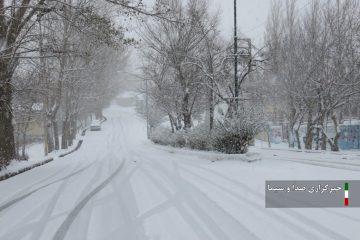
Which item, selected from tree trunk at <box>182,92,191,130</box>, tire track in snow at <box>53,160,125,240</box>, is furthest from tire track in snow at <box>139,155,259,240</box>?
tree trunk at <box>182,92,191,130</box>

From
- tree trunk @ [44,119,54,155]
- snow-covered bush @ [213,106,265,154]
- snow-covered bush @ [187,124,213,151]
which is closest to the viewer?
snow-covered bush @ [213,106,265,154]

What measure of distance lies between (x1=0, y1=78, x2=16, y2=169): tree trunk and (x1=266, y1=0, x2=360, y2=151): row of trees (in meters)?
17.0

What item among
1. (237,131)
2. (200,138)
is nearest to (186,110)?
(200,138)

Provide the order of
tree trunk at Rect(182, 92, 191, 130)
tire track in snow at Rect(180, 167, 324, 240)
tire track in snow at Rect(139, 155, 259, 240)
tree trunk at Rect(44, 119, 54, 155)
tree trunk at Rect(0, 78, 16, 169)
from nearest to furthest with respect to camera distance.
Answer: tire track in snow at Rect(180, 167, 324, 240), tire track in snow at Rect(139, 155, 259, 240), tree trunk at Rect(0, 78, 16, 169), tree trunk at Rect(182, 92, 191, 130), tree trunk at Rect(44, 119, 54, 155)

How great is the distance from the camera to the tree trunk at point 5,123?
46.3ft

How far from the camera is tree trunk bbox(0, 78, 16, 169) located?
14113mm

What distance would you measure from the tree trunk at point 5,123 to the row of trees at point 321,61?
17011 mm

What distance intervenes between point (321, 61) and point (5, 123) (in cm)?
2234

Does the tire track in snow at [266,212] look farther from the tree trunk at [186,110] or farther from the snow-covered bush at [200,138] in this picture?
the tree trunk at [186,110]

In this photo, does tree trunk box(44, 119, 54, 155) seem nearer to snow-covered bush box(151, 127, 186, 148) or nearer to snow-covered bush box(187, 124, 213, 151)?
snow-covered bush box(151, 127, 186, 148)

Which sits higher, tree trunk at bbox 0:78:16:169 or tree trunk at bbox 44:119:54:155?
tree trunk at bbox 0:78:16:169

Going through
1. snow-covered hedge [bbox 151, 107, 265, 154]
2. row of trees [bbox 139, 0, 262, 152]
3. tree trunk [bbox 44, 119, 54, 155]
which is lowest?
tree trunk [bbox 44, 119, 54, 155]

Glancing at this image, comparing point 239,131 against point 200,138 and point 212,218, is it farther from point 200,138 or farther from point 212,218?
point 212,218

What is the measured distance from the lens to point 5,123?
15.0 m
